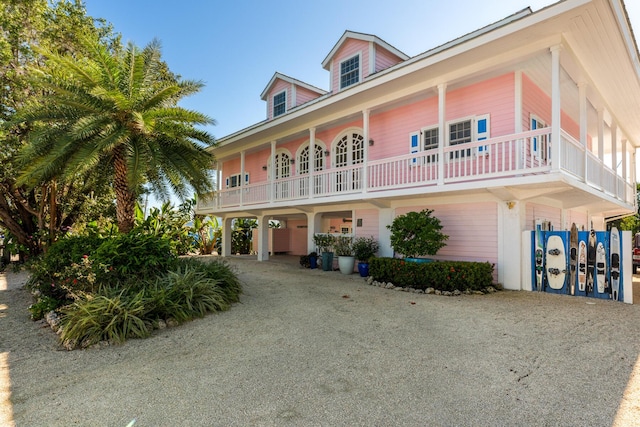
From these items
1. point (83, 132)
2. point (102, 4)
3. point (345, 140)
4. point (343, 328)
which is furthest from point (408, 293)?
point (102, 4)

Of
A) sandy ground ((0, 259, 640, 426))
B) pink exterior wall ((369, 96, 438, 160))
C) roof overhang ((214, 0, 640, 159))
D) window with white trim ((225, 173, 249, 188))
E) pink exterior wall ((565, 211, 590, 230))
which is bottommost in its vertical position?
sandy ground ((0, 259, 640, 426))

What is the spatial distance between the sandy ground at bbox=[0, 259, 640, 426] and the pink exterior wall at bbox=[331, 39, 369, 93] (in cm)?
939

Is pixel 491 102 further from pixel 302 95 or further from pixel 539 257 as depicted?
pixel 302 95

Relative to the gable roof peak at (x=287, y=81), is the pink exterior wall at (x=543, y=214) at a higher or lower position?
lower

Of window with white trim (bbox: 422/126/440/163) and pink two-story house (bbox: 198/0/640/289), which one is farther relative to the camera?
window with white trim (bbox: 422/126/440/163)

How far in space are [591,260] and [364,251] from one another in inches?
234

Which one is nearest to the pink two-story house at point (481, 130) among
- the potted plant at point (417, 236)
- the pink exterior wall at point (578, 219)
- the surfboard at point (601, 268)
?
the pink exterior wall at point (578, 219)

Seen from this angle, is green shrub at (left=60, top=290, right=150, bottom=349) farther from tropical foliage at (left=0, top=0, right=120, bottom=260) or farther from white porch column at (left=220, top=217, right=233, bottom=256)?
white porch column at (left=220, top=217, right=233, bottom=256)

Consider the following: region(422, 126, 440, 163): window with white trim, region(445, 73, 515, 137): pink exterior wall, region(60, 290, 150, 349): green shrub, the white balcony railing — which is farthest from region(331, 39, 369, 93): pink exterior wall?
region(60, 290, 150, 349): green shrub

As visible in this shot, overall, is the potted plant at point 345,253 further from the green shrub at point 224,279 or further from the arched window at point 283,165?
the arched window at point 283,165

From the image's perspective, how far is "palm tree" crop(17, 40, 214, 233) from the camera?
7.87m

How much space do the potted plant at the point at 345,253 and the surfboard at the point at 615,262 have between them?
22.2 feet

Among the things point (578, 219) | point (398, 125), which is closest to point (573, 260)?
point (398, 125)

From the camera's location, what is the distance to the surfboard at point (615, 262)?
750 cm
